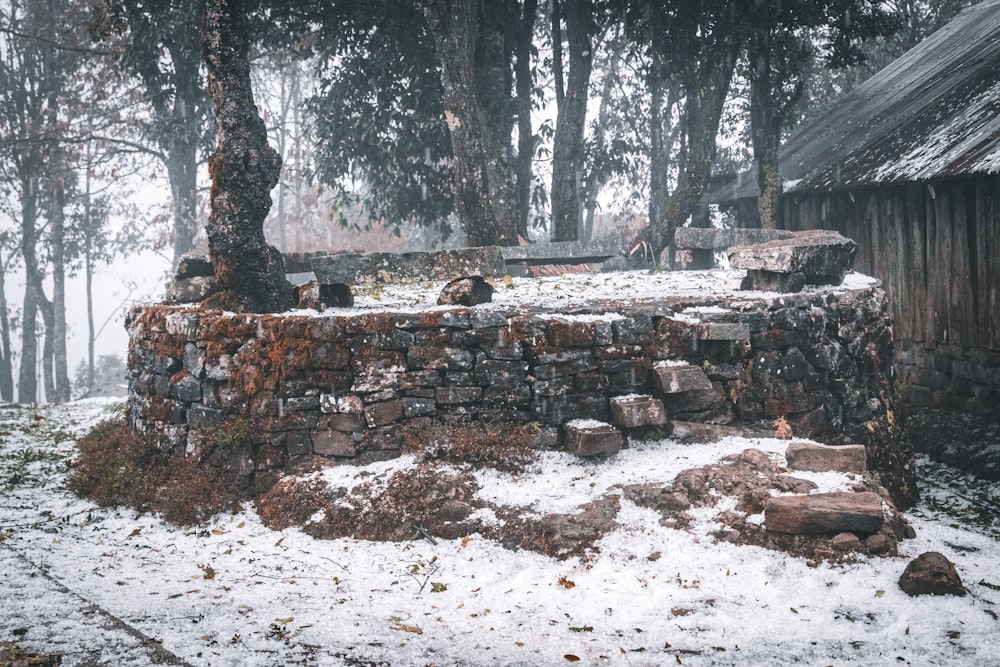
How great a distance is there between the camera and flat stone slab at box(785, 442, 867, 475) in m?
5.65

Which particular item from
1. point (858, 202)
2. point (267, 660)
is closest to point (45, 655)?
point (267, 660)

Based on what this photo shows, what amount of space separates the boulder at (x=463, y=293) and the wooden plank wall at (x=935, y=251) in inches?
287

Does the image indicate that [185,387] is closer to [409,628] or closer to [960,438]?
[409,628]

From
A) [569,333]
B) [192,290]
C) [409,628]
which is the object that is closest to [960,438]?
[569,333]

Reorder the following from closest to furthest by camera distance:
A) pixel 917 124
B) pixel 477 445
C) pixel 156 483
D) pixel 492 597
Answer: pixel 492 597, pixel 477 445, pixel 156 483, pixel 917 124

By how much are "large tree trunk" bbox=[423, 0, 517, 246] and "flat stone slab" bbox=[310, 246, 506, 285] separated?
2.66 meters

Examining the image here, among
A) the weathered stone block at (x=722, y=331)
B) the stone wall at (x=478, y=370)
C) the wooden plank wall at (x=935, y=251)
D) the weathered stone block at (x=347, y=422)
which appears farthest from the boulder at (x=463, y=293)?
the wooden plank wall at (x=935, y=251)

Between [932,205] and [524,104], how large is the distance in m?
7.39

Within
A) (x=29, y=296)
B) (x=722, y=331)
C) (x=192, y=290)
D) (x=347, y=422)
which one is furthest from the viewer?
(x=29, y=296)

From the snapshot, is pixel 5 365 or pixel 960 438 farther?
pixel 5 365

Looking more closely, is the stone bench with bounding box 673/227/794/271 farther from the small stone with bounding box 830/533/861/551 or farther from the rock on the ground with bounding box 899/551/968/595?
the rock on the ground with bounding box 899/551/968/595

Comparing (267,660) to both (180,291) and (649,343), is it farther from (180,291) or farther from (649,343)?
(180,291)

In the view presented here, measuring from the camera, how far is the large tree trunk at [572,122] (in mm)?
13227

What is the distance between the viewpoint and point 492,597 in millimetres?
4734
